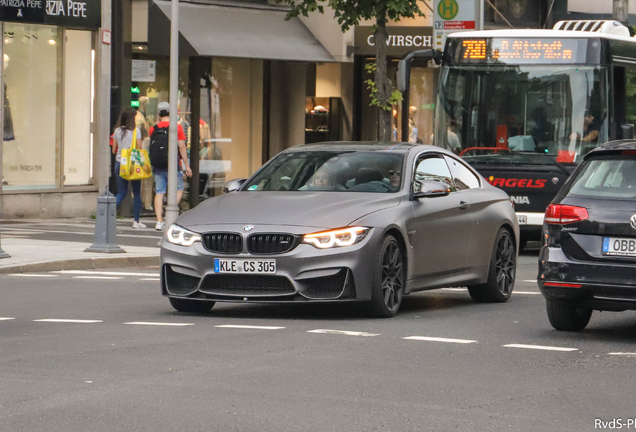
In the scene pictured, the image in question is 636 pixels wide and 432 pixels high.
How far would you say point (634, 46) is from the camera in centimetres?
1877

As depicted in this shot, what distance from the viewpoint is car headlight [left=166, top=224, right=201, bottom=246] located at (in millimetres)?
10234

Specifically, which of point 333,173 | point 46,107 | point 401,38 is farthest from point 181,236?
point 401,38

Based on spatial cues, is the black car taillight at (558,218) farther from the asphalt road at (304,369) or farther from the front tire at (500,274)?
the front tire at (500,274)

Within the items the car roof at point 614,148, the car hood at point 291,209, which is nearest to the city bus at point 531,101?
the car hood at point 291,209

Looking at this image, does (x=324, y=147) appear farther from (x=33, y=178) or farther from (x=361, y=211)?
(x=33, y=178)

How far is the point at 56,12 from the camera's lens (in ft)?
72.4

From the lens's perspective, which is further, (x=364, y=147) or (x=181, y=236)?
(x=364, y=147)

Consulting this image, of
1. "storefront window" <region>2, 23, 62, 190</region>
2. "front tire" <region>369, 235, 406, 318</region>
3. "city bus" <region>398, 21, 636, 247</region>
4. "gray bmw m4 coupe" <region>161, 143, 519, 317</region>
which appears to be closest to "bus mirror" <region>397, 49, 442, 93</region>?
"city bus" <region>398, 21, 636, 247</region>

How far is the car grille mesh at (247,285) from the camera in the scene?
998 centimetres

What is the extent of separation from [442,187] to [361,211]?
1.09 m

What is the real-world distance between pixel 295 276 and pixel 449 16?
49.1ft

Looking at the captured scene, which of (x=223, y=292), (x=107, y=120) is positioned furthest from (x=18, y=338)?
(x=107, y=120)

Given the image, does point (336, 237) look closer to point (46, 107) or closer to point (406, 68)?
point (406, 68)

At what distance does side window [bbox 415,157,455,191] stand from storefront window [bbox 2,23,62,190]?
38.4 ft
